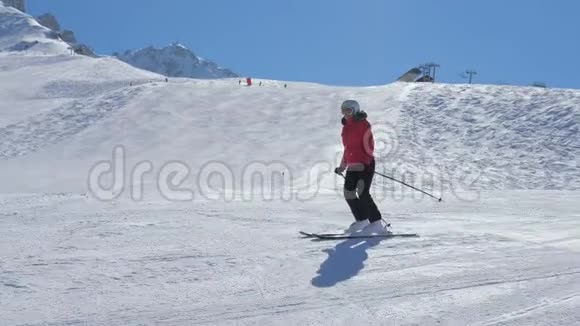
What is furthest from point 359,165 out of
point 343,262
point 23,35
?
point 23,35

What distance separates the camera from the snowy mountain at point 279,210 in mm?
3982

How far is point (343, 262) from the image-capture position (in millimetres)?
5094

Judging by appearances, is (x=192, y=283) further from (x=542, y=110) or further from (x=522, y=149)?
(x=542, y=110)

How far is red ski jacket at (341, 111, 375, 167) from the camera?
263 inches

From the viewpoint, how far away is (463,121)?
1831cm

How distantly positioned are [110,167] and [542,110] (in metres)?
13.4

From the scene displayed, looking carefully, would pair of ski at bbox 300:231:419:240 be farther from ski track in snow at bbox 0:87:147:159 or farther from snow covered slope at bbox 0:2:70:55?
snow covered slope at bbox 0:2:70:55

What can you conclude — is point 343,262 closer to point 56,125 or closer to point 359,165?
point 359,165

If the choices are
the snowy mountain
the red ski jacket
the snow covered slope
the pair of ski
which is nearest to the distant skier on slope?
the red ski jacket

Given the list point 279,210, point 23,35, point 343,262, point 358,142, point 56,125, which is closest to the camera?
point 343,262

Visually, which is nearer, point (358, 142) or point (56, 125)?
point (358, 142)

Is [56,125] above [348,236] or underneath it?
above

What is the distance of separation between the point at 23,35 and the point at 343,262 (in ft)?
411

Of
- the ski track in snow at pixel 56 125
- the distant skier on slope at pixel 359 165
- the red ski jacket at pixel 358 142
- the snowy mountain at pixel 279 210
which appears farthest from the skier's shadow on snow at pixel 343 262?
the ski track in snow at pixel 56 125
